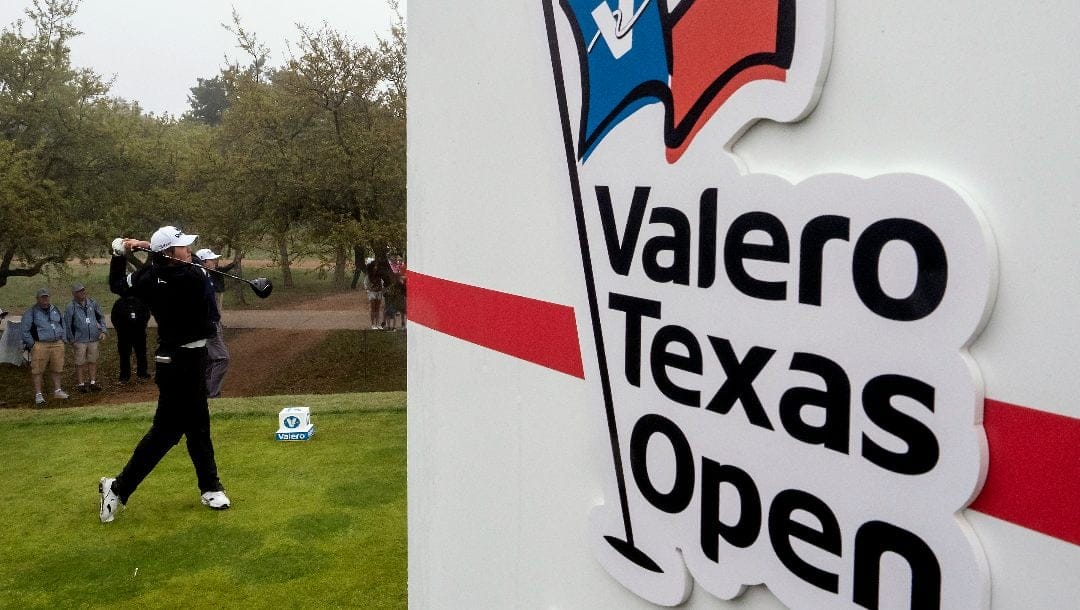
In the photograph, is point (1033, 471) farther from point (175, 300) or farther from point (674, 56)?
point (175, 300)

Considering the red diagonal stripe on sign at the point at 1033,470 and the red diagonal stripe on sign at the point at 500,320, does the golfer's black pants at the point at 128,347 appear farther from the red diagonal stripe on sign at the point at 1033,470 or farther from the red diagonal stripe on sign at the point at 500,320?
the red diagonal stripe on sign at the point at 1033,470

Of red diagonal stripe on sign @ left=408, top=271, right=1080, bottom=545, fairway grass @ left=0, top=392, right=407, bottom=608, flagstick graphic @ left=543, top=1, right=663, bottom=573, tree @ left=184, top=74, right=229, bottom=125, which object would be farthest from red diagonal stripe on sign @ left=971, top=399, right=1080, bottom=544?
tree @ left=184, top=74, right=229, bottom=125

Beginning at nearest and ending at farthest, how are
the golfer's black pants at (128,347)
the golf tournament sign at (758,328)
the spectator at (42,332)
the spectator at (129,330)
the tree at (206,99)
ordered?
the golf tournament sign at (758,328)
the spectator at (42,332)
the spectator at (129,330)
the golfer's black pants at (128,347)
the tree at (206,99)

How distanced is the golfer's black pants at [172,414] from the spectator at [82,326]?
7296mm

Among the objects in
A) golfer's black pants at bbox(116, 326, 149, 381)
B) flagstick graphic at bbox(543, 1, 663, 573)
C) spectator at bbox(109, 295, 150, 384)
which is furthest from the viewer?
golfer's black pants at bbox(116, 326, 149, 381)

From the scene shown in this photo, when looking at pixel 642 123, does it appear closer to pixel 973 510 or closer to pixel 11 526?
pixel 973 510

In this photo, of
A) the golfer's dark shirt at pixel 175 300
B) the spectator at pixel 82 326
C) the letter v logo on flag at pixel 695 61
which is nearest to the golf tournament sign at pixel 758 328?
the letter v logo on flag at pixel 695 61

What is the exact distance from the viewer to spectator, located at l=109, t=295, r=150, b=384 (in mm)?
12086

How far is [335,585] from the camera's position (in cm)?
410

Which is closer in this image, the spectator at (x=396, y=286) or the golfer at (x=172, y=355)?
the golfer at (x=172, y=355)

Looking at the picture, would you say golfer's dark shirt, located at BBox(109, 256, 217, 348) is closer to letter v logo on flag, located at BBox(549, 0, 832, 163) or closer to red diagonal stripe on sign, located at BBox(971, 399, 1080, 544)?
letter v logo on flag, located at BBox(549, 0, 832, 163)

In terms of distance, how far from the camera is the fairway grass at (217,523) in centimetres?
407

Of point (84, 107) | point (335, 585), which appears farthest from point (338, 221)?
point (335, 585)

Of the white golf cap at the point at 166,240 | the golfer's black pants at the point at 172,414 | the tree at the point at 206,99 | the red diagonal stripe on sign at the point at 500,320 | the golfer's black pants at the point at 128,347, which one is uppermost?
the tree at the point at 206,99
